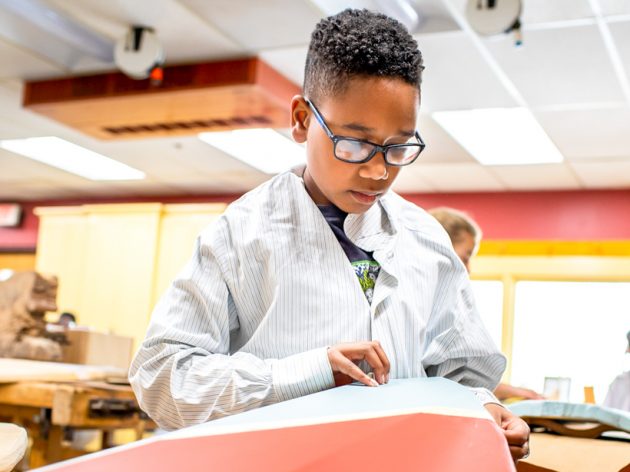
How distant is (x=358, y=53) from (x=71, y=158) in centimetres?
704

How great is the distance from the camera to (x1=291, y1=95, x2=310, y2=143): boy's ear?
1040mm

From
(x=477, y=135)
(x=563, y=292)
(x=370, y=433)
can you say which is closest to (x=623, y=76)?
(x=477, y=135)

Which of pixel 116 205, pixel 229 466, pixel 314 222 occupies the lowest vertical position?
pixel 229 466

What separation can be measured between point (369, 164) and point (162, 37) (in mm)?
3813

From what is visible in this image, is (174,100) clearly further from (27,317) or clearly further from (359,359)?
(359,359)

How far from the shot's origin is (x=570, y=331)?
7.46 meters

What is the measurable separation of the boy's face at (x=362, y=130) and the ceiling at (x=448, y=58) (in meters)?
3.04

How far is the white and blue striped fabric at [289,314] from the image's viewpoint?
0.91 meters

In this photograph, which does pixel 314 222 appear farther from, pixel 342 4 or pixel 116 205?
pixel 116 205

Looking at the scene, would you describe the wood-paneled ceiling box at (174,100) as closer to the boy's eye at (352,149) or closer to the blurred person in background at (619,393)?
the blurred person in background at (619,393)

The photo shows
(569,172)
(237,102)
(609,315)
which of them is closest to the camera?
(237,102)

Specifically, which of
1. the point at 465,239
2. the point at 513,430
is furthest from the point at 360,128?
the point at 465,239

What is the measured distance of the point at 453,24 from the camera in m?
Result: 4.08

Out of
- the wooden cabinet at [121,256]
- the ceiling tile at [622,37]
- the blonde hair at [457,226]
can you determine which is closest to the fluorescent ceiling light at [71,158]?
the wooden cabinet at [121,256]
